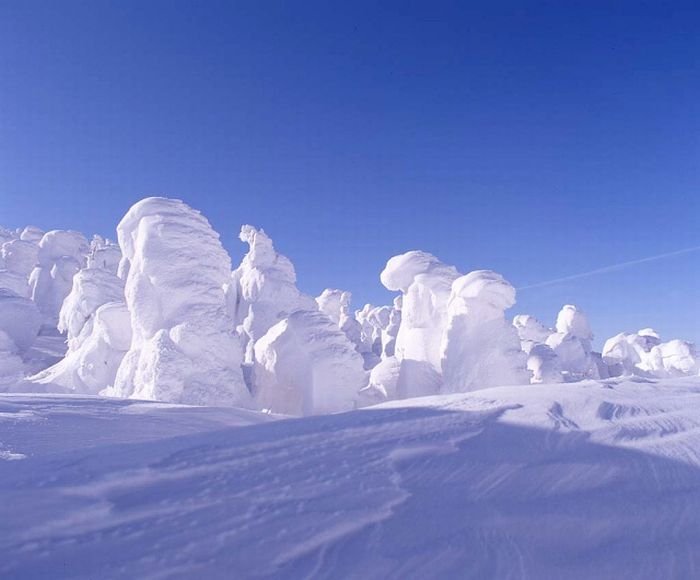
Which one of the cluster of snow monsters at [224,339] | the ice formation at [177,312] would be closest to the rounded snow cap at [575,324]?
the cluster of snow monsters at [224,339]

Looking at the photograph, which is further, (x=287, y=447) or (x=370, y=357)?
(x=370, y=357)

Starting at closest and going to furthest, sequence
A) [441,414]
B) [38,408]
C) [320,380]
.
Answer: [441,414]
[38,408]
[320,380]

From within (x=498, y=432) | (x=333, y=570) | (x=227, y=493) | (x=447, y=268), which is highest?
(x=447, y=268)

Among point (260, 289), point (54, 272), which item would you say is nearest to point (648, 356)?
point (260, 289)

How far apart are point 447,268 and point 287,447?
753 inches

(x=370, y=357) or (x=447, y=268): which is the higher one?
(x=447, y=268)

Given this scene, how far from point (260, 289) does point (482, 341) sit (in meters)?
15.6

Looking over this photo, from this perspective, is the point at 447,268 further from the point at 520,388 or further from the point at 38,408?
A: the point at 38,408

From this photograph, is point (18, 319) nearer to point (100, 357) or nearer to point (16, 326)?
point (16, 326)

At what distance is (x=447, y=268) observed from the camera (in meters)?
22.1

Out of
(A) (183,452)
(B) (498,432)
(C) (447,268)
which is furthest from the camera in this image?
(C) (447,268)

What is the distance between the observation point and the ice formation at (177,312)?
15039 millimetres

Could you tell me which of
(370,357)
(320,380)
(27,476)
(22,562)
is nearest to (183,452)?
(27,476)

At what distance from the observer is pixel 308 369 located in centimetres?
1623
